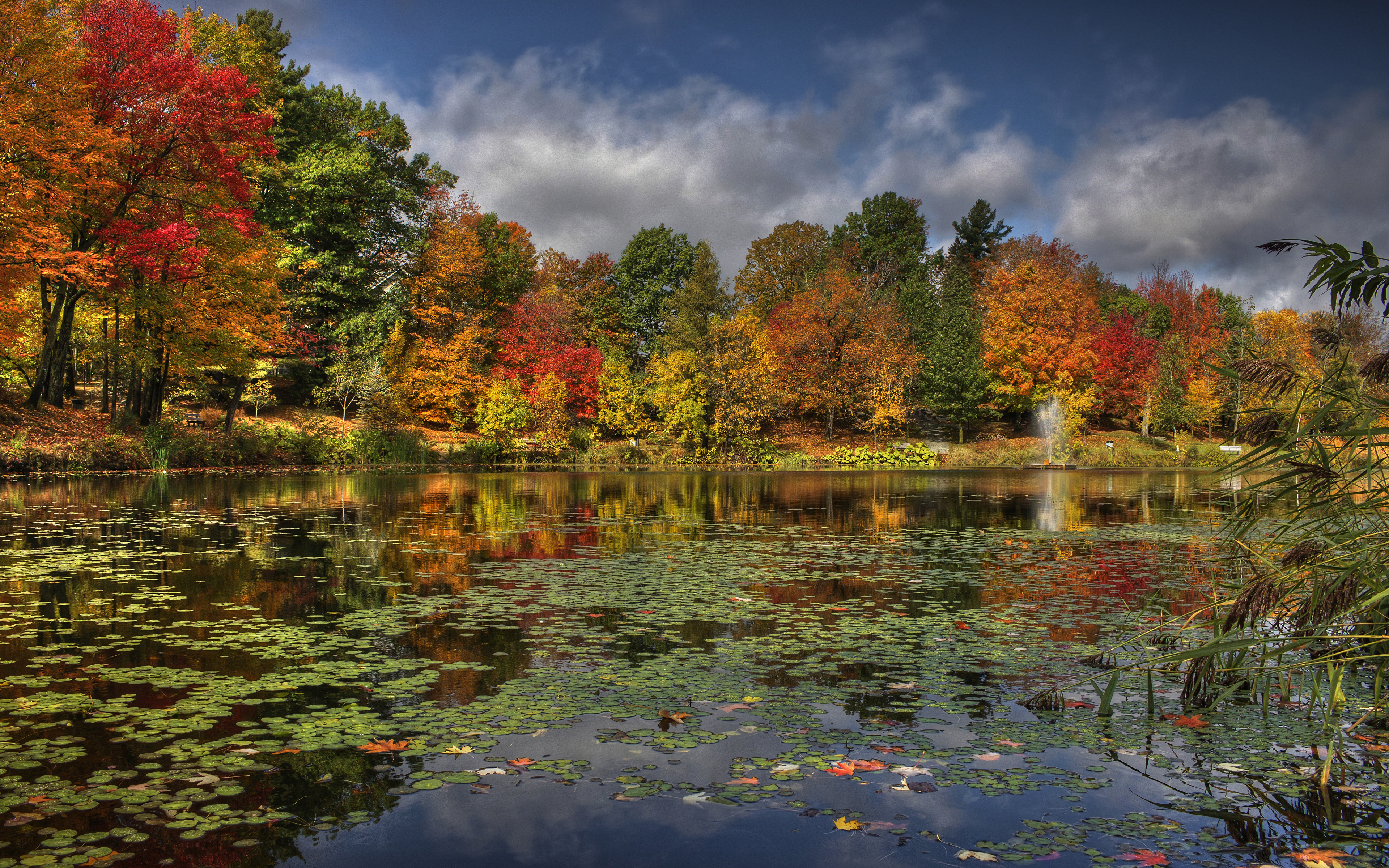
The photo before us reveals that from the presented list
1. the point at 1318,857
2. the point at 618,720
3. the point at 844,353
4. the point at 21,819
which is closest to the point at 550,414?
the point at 844,353

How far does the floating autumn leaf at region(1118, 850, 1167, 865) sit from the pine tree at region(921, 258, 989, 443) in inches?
1657

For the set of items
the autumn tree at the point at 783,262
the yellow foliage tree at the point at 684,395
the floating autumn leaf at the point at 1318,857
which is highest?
the autumn tree at the point at 783,262

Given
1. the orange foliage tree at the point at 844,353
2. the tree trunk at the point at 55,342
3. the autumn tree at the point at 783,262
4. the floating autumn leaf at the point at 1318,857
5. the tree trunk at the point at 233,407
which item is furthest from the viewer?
the autumn tree at the point at 783,262

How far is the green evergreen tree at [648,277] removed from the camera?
5344 cm

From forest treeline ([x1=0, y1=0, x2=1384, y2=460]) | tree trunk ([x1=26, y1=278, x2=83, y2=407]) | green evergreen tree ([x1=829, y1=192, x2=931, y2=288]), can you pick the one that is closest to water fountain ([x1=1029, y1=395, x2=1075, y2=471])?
forest treeline ([x1=0, y1=0, x2=1384, y2=460])

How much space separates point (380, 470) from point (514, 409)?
7.91 m

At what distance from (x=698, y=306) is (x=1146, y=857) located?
39.5 m

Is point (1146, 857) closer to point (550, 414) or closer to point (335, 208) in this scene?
point (550, 414)

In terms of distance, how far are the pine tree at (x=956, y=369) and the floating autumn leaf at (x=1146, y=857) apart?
42.1m

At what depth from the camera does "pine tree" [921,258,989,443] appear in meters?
43.2

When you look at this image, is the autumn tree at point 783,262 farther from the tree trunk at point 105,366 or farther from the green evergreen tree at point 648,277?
the tree trunk at point 105,366

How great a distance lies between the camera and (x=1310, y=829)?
3.04 meters

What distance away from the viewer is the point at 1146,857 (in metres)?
2.84

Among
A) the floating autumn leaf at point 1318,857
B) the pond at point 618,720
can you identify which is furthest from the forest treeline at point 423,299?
the floating autumn leaf at point 1318,857
